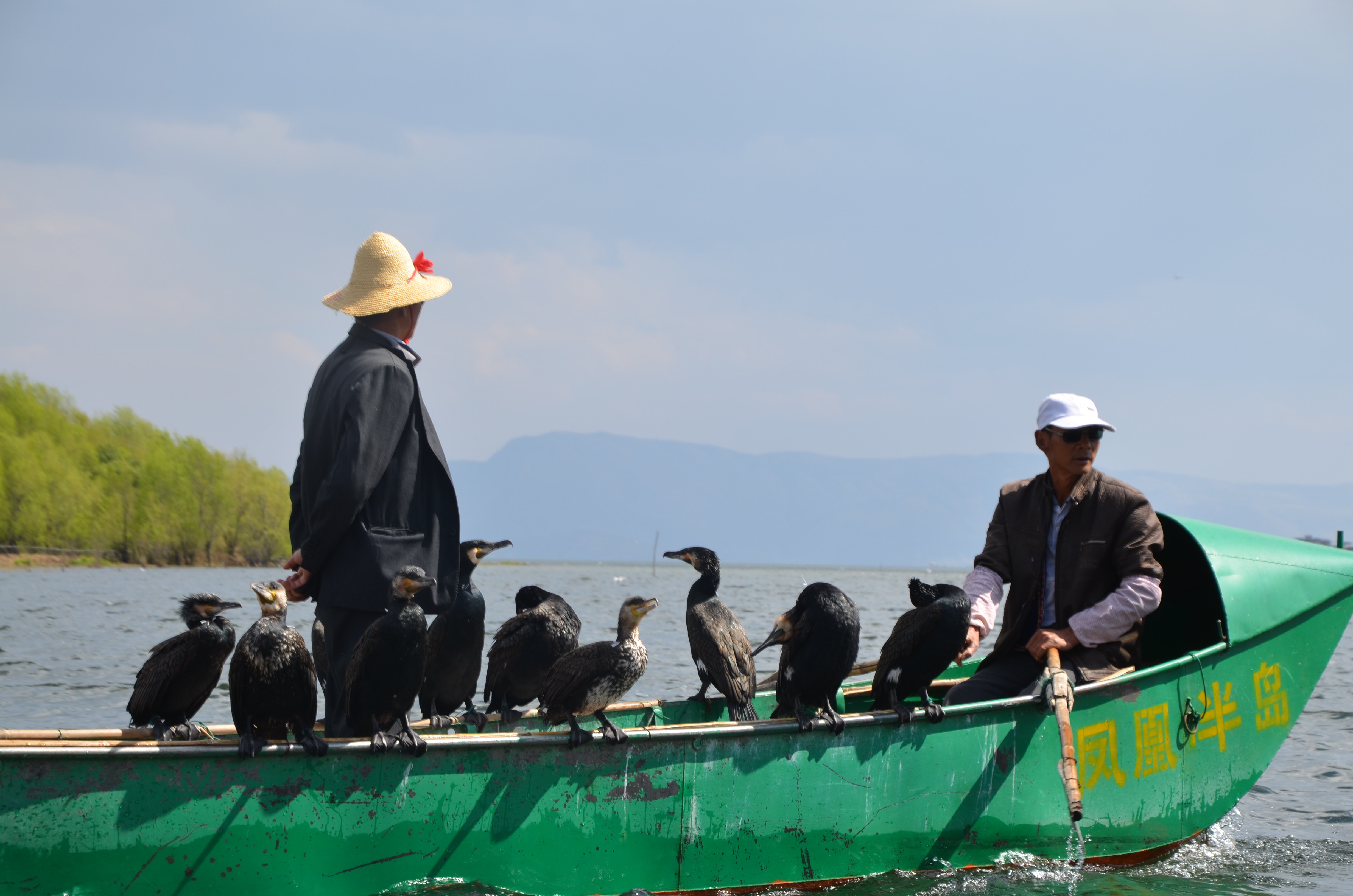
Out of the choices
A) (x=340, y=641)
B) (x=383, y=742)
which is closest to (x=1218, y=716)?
(x=383, y=742)

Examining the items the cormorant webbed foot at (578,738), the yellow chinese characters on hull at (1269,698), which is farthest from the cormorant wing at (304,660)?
the yellow chinese characters on hull at (1269,698)

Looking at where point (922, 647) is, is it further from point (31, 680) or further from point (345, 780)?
point (31, 680)

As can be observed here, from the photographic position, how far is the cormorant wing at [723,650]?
567cm

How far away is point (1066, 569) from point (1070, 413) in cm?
78

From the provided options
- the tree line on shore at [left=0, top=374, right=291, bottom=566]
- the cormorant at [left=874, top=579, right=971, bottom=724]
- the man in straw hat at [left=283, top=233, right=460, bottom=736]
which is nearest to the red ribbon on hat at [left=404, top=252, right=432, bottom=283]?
the man in straw hat at [left=283, top=233, right=460, bottom=736]

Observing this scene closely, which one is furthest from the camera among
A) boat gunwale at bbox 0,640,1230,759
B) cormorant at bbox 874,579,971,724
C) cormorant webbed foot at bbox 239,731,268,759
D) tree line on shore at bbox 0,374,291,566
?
tree line on shore at bbox 0,374,291,566

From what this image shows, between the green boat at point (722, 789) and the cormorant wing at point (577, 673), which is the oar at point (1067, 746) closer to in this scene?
the green boat at point (722, 789)

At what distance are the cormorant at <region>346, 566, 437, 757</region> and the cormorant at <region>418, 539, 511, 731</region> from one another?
4.72 ft

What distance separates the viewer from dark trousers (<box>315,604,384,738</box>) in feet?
→ 15.3

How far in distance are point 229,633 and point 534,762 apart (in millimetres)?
1393

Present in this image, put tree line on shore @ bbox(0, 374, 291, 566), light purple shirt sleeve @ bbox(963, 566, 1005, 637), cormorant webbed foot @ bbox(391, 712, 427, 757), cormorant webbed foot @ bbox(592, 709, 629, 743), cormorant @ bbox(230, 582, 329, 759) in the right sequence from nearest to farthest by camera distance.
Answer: cormorant @ bbox(230, 582, 329, 759) → cormorant webbed foot @ bbox(391, 712, 427, 757) → cormorant webbed foot @ bbox(592, 709, 629, 743) → light purple shirt sleeve @ bbox(963, 566, 1005, 637) → tree line on shore @ bbox(0, 374, 291, 566)

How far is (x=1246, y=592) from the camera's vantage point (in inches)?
232

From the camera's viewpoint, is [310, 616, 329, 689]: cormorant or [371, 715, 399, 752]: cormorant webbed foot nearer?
[371, 715, 399, 752]: cormorant webbed foot

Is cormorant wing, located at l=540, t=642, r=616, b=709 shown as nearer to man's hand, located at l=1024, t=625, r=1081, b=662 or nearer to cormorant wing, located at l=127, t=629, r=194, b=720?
cormorant wing, located at l=127, t=629, r=194, b=720
